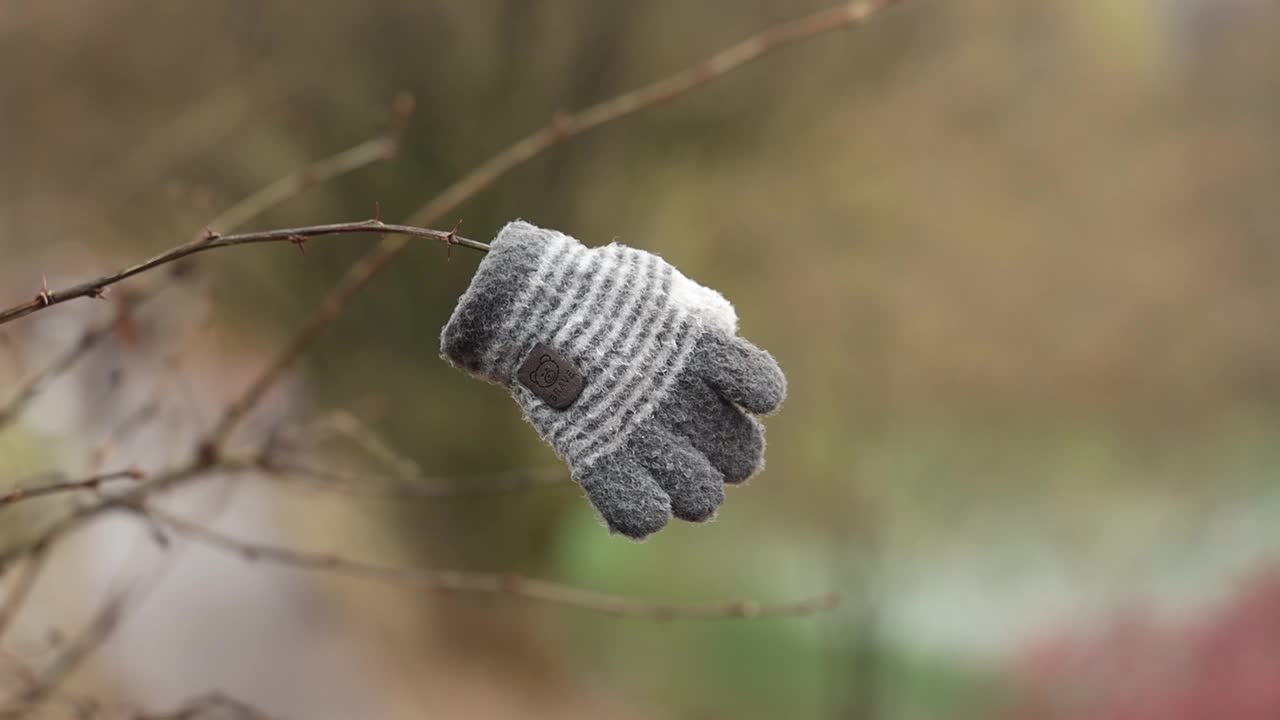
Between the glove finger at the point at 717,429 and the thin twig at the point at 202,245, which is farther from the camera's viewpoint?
the glove finger at the point at 717,429

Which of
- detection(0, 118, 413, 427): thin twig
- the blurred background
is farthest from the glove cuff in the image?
the blurred background

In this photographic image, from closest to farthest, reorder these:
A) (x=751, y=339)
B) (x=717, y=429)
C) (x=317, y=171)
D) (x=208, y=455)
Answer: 1. (x=717, y=429)
2. (x=208, y=455)
3. (x=317, y=171)
4. (x=751, y=339)

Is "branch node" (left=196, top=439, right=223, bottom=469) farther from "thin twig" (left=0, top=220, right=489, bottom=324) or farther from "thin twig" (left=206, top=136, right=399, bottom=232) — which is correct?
"thin twig" (left=0, top=220, right=489, bottom=324)

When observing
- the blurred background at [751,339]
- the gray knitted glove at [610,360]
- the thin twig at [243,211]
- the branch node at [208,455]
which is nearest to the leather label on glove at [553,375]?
the gray knitted glove at [610,360]

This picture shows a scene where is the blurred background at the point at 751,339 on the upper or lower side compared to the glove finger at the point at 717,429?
upper

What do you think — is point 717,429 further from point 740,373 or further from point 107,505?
point 107,505

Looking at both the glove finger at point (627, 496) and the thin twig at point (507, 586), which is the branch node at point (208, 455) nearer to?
the thin twig at point (507, 586)

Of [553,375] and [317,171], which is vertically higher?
[317,171]

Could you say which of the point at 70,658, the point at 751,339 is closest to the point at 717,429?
the point at 751,339
